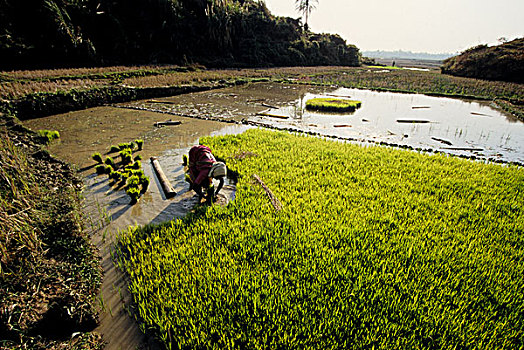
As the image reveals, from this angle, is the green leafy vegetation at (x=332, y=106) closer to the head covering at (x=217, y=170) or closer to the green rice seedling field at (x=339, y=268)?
the green rice seedling field at (x=339, y=268)

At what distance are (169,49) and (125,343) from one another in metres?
33.0

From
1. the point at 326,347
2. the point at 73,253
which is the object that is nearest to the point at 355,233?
the point at 326,347

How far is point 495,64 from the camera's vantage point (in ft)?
93.0

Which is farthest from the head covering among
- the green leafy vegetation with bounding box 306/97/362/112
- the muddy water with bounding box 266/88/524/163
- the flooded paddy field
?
the green leafy vegetation with bounding box 306/97/362/112

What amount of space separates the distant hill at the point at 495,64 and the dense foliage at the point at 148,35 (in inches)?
833

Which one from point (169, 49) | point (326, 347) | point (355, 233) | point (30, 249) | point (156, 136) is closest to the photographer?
point (326, 347)

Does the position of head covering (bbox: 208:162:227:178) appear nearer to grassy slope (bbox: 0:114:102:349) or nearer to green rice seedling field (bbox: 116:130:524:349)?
green rice seedling field (bbox: 116:130:524:349)

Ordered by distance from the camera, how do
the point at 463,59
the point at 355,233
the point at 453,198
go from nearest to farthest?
1. the point at 355,233
2. the point at 453,198
3. the point at 463,59

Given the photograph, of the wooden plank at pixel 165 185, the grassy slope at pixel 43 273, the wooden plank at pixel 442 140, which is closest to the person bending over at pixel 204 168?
the wooden plank at pixel 165 185

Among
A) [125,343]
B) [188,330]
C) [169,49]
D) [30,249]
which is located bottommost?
[125,343]

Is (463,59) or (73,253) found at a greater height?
(463,59)

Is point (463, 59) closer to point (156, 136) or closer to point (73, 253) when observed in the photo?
point (156, 136)

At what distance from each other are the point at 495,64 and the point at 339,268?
128 ft

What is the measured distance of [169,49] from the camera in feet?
95.5
